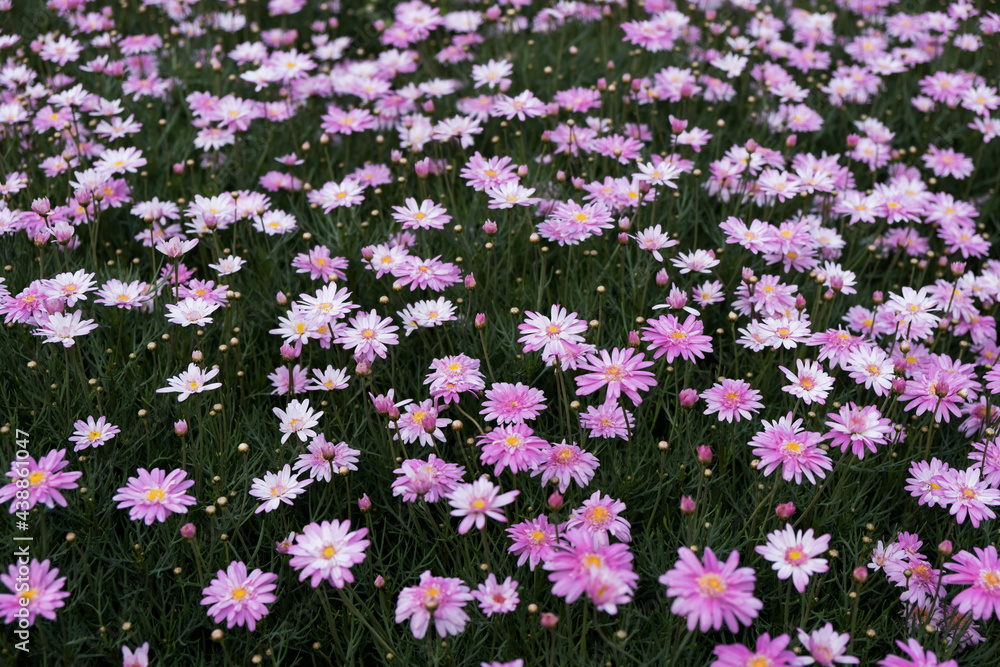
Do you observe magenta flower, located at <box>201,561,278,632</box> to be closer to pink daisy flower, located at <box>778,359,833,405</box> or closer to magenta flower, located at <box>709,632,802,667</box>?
magenta flower, located at <box>709,632,802,667</box>

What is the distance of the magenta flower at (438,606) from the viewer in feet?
6.23

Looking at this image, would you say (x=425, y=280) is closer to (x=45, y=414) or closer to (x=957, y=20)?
(x=45, y=414)

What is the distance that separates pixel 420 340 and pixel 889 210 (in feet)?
6.65

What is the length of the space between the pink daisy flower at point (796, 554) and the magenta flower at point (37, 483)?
67.2 inches

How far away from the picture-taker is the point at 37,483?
204 cm

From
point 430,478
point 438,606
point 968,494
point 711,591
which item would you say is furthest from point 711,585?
point 968,494

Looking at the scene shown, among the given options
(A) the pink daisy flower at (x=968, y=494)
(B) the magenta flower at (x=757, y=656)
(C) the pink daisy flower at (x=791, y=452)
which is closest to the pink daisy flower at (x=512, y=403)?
(C) the pink daisy flower at (x=791, y=452)

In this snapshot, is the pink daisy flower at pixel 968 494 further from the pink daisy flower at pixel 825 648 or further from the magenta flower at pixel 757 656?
the magenta flower at pixel 757 656

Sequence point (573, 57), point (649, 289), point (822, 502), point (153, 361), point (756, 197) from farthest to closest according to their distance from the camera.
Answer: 1. point (573, 57)
2. point (756, 197)
3. point (649, 289)
4. point (153, 361)
5. point (822, 502)

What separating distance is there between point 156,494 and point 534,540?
99cm

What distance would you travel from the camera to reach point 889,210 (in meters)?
3.41

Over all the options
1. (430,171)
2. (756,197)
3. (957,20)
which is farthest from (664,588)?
(957,20)

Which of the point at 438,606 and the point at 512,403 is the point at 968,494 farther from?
the point at 438,606

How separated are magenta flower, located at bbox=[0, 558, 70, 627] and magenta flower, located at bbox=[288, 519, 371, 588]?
21.2 inches
